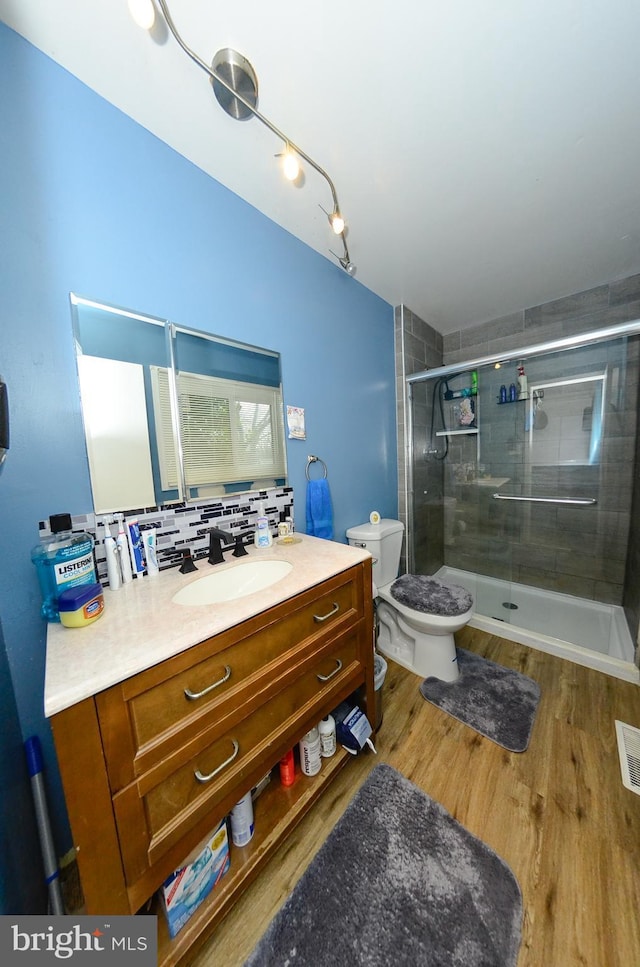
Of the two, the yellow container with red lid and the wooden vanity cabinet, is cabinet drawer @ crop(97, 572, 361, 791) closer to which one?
the wooden vanity cabinet

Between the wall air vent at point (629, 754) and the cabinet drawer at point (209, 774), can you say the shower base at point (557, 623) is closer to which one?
the wall air vent at point (629, 754)

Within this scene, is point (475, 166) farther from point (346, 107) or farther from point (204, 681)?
point (204, 681)

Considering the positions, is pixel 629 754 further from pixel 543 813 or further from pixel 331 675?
pixel 331 675

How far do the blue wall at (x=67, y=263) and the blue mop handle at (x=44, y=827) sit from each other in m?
0.10

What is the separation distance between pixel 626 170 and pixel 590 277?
892 millimetres

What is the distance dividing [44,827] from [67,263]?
1545mm

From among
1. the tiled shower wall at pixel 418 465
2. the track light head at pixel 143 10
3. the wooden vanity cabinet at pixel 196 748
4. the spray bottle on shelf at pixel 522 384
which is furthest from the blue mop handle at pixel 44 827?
the spray bottle on shelf at pixel 522 384

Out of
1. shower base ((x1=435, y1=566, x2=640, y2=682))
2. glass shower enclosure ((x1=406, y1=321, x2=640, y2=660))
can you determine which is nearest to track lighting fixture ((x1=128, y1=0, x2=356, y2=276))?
glass shower enclosure ((x1=406, y1=321, x2=640, y2=660))

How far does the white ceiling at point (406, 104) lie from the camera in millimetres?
751

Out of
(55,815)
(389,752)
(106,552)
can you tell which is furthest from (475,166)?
(55,815)

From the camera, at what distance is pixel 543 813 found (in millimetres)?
→ 986

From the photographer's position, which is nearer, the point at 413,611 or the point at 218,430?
the point at 218,430

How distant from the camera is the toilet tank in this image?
1.72m

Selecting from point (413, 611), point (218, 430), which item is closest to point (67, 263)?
point (218, 430)
